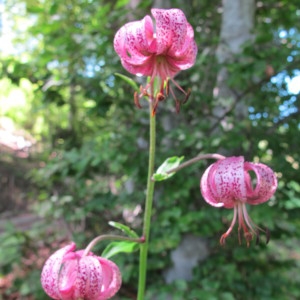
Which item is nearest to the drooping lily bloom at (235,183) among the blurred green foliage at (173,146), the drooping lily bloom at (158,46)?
the drooping lily bloom at (158,46)

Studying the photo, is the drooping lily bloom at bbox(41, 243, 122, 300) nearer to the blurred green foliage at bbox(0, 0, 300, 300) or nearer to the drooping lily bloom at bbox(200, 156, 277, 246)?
the drooping lily bloom at bbox(200, 156, 277, 246)

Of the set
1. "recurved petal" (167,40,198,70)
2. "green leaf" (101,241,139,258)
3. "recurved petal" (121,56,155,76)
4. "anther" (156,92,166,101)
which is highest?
"recurved petal" (167,40,198,70)

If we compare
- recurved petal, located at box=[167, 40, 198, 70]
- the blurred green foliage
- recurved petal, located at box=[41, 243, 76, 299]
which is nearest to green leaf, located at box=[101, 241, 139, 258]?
recurved petal, located at box=[41, 243, 76, 299]

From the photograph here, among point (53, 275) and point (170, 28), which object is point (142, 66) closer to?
point (170, 28)

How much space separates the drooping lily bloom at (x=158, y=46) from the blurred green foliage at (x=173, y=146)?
26.5 inches

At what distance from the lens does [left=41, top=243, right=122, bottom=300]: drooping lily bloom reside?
61 cm

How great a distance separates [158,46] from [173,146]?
3.52 feet

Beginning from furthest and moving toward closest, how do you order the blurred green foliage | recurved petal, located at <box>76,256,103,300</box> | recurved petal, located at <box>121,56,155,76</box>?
the blurred green foliage < recurved petal, located at <box>121,56,155,76</box> < recurved petal, located at <box>76,256,103,300</box>

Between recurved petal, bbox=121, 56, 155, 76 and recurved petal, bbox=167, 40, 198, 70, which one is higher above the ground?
recurved petal, bbox=167, 40, 198, 70

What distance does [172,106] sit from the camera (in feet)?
5.57

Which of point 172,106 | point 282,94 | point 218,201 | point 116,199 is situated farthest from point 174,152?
point 218,201

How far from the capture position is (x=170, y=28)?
0.63m

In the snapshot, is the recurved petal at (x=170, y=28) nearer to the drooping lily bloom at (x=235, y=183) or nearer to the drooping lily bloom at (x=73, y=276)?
the drooping lily bloom at (x=235, y=183)

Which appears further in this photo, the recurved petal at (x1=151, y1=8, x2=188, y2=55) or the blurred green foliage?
the blurred green foliage
